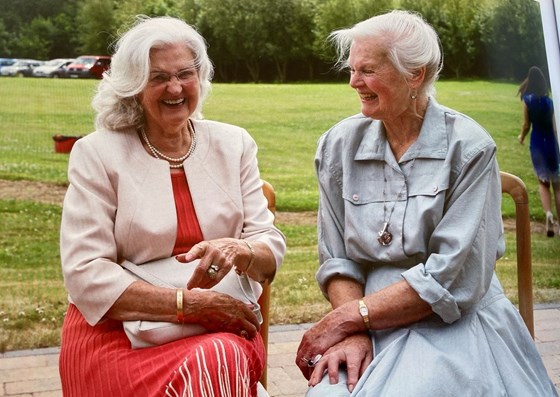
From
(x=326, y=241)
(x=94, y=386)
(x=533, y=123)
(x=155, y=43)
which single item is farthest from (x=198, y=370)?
(x=533, y=123)

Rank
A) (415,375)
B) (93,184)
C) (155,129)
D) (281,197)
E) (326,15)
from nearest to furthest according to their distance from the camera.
→ (415,375) → (93,184) → (155,129) → (326,15) → (281,197)

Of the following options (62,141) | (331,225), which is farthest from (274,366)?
(331,225)

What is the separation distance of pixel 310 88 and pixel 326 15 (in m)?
0.38

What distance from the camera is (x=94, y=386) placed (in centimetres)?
235

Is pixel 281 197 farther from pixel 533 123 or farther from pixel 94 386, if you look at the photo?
pixel 94 386

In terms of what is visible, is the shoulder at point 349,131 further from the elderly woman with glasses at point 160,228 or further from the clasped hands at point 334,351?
the clasped hands at point 334,351

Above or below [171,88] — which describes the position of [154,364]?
below

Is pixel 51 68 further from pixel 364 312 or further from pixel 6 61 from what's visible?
pixel 364 312

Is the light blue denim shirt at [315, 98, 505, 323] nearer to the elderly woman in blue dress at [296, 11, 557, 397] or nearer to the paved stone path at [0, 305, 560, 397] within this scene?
the elderly woman in blue dress at [296, 11, 557, 397]

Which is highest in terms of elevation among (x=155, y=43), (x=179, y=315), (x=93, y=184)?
(x=155, y=43)

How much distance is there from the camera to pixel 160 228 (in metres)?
2.43

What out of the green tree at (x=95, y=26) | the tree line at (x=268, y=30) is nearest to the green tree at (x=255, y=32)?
the tree line at (x=268, y=30)

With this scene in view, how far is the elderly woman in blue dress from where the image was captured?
2154 millimetres

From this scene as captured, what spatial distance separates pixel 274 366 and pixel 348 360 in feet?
5.93
